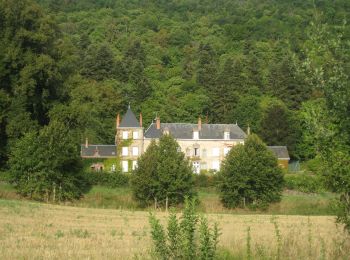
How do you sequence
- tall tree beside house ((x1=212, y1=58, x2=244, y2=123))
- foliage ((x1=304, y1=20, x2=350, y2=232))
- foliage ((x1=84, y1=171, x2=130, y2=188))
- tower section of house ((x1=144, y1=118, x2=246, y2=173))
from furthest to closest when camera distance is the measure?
1. tall tree beside house ((x1=212, y1=58, x2=244, y2=123))
2. tower section of house ((x1=144, y1=118, x2=246, y2=173))
3. foliage ((x1=84, y1=171, x2=130, y2=188))
4. foliage ((x1=304, y1=20, x2=350, y2=232))

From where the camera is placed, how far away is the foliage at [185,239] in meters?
8.13

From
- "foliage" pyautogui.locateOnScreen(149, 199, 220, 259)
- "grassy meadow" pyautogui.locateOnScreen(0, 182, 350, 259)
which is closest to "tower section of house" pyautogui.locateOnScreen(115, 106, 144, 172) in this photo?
"grassy meadow" pyautogui.locateOnScreen(0, 182, 350, 259)

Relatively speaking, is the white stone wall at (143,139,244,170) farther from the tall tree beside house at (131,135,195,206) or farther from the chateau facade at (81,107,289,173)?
the tall tree beside house at (131,135,195,206)

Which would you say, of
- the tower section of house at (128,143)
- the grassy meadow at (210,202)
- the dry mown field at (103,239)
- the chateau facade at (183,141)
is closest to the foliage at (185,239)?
the dry mown field at (103,239)

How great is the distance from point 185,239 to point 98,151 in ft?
148

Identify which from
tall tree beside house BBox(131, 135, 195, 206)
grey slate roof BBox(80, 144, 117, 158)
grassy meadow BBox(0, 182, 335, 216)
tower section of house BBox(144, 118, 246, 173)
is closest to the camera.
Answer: tall tree beside house BBox(131, 135, 195, 206)

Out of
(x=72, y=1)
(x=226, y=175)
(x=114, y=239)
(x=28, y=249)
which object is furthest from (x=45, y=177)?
(x=72, y=1)

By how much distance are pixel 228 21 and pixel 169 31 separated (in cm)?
1768

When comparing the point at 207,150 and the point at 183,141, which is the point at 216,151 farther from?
the point at 183,141

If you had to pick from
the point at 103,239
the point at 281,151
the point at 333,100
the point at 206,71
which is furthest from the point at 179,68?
the point at 333,100

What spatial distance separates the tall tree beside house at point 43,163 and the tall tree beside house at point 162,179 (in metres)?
4.35

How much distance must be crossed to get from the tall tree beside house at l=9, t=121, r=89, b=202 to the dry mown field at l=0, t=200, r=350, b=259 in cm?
848

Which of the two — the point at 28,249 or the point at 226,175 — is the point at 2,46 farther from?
the point at 28,249

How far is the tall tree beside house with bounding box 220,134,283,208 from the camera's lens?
113ft
